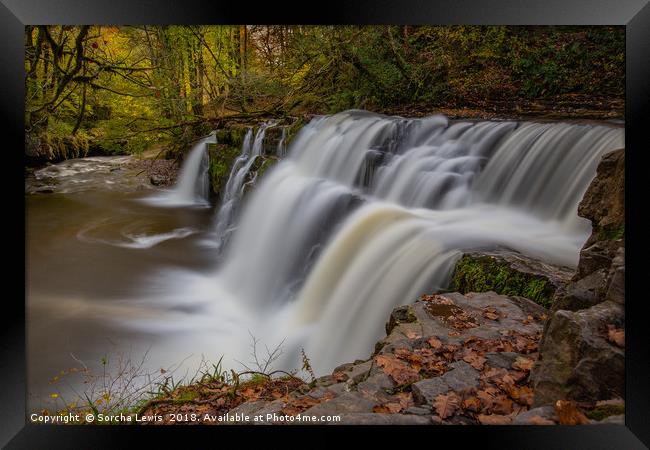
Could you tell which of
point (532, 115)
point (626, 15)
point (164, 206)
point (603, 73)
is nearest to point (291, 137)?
point (164, 206)

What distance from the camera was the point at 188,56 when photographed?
3.70 m

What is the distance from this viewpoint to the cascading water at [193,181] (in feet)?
17.4

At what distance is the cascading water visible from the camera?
530 cm

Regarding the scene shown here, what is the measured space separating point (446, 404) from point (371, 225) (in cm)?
210

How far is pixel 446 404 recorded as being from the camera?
1.58 metres

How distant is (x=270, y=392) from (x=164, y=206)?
3518 mm

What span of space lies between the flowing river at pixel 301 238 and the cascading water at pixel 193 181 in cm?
5

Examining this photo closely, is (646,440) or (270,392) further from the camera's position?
(270,392)

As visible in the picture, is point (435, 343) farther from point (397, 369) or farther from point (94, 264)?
point (94, 264)

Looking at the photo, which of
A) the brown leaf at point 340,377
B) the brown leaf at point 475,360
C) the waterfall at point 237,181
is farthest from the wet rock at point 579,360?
the waterfall at point 237,181

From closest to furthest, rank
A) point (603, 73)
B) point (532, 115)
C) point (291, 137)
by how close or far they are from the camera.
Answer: point (603, 73)
point (532, 115)
point (291, 137)

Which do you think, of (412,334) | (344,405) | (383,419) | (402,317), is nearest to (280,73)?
(402,317)

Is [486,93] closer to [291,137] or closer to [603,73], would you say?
[603,73]

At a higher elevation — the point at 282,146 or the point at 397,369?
the point at 282,146
